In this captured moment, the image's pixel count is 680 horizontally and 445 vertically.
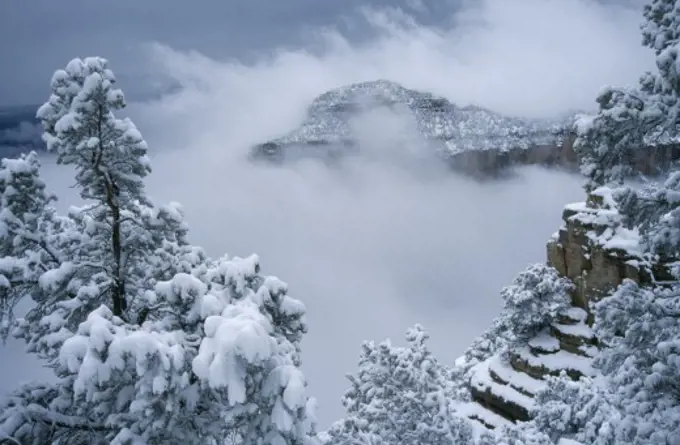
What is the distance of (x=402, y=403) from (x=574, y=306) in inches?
712

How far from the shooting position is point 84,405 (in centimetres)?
611

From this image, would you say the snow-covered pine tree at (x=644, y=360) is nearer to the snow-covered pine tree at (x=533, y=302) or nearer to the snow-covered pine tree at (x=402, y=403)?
the snow-covered pine tree at (x=402, y=403)

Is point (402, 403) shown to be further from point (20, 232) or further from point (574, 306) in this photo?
point (574, 306)

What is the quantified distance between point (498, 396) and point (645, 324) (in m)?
22.3

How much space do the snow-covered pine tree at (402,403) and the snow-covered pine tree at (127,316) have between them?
7391 mm

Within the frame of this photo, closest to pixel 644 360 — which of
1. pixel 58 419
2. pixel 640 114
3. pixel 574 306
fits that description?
pixel 640 114

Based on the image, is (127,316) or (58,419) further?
(127,316)

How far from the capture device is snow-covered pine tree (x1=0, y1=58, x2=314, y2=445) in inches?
204

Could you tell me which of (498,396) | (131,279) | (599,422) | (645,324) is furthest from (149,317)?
(498,396)

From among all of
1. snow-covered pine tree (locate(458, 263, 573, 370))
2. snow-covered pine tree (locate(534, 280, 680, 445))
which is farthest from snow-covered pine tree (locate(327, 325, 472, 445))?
snow-covered pine tree (locate(458, 263, 573, 370))

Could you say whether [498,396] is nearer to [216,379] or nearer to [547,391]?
[547,391]

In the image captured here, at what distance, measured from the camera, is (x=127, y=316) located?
24.2 feet

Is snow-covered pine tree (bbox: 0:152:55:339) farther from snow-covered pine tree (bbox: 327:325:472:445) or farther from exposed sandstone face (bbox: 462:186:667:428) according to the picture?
exposed sandstone face (bbox: 462:186:667:428)

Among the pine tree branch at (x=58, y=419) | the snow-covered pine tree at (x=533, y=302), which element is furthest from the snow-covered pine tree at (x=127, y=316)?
the snow-covered pine tree at (x=533, y=302)
